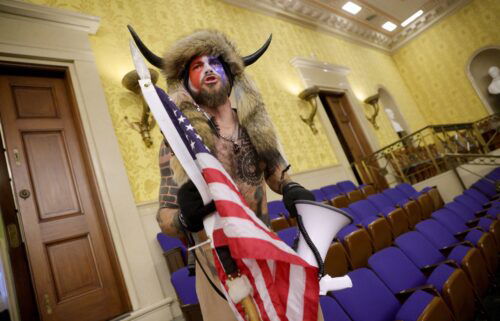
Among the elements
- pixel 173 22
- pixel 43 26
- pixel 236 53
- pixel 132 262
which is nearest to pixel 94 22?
pixel 43 26

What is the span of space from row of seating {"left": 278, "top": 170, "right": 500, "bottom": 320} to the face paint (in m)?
1.26

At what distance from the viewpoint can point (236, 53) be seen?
1168 millimetres

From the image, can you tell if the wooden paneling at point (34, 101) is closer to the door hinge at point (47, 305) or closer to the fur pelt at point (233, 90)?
the door hinge at point (47, 305)

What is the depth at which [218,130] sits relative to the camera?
102 cm

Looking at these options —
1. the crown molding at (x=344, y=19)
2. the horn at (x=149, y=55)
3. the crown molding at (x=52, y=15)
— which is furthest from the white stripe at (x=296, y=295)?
the crown molding at (x=344, y=19)

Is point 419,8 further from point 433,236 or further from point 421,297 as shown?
point 421,297

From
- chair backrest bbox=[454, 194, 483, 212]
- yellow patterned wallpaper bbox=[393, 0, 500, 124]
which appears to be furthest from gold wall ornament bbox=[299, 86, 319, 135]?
yellow patterned wallpaper bbox=[393, 0, 500, 124]

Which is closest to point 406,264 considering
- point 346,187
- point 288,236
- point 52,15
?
point 288,236

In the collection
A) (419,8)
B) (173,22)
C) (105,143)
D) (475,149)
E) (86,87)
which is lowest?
(475,149)

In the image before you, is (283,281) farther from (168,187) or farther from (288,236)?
(288,236)

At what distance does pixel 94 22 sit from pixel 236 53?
10.6 ft

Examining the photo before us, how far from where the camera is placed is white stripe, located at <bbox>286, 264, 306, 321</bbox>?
0.78 meters

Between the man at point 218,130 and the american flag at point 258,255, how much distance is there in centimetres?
15

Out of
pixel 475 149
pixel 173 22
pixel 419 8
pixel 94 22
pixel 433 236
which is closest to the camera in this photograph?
pixel 433 236
